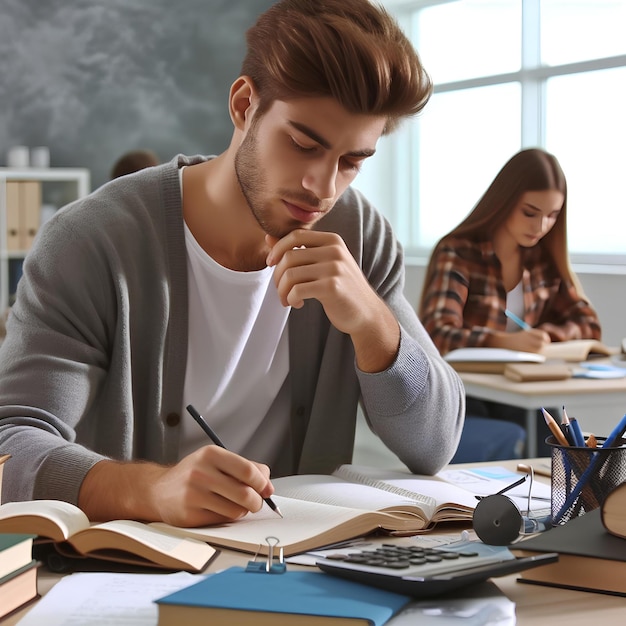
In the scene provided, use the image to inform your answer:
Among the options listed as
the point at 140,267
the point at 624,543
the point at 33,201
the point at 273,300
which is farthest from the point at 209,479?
the point at 33,201

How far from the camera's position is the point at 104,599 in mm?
949

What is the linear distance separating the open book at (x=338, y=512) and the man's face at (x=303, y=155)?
1.39 feet

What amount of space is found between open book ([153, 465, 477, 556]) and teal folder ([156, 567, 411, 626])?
0.58ft

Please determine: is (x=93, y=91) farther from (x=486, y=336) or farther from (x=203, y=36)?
(x=486, y=336)

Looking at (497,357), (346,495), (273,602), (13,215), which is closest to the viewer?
(273,602)

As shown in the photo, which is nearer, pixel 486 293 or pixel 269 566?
pixel 269 566

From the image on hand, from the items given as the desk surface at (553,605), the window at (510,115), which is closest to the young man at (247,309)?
the desk surface at (553,605)

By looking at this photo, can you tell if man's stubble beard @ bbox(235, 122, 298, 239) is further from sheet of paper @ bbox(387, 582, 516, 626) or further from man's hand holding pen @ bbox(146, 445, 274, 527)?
sheet of paper @ bbox(387, 582, 516, 626)

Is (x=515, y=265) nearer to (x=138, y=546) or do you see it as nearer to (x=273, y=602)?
(x=138, y=546)

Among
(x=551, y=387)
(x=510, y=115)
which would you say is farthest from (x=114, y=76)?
(x=551, y=387)

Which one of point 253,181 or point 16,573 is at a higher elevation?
point 253,181

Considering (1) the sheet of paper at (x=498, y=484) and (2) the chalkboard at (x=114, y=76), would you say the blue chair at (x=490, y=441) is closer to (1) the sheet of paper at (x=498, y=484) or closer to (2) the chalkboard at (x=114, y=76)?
(1) the sheet of paper at (x=498, y=484)

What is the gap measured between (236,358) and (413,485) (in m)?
0.46

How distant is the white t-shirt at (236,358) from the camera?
1744 mm
